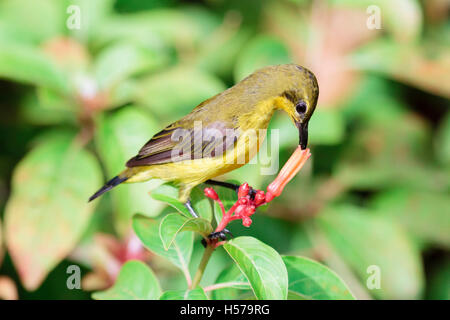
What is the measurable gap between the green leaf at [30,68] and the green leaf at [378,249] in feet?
5.45

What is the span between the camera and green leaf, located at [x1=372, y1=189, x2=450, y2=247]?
119 inches

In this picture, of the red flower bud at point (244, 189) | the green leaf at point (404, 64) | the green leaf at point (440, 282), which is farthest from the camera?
the green leaf at point (440, 282)

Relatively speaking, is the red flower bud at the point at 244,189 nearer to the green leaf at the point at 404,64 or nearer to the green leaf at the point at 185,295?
the green leaf at the point at 185,295

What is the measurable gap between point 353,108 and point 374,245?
1.23 meters

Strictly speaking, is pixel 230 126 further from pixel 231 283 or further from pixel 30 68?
pixel 30 68

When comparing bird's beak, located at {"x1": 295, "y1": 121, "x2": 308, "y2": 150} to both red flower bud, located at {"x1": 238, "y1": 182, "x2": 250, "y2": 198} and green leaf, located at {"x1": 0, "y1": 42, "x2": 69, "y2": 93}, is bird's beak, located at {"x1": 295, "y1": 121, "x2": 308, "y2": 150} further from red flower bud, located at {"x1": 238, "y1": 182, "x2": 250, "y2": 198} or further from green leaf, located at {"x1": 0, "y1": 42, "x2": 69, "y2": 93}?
green leaf, located at {"x1": 0, "y1": 42, "x2": 69, "y2": 93}

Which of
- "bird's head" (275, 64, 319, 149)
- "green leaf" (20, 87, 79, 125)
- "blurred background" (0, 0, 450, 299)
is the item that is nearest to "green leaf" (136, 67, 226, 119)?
"blurred background" (0, 0, 450, 299)

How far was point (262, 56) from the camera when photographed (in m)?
2.93

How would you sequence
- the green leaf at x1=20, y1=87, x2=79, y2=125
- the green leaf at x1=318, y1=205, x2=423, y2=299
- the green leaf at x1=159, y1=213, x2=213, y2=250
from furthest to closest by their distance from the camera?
the green leaf at x1=318, y1=205, x2=423, y2=299
the green leaf at x1=20, y1=87, x2=79, y2=125
the green leaf at x1=159, y1=213, x2=213, y2=250

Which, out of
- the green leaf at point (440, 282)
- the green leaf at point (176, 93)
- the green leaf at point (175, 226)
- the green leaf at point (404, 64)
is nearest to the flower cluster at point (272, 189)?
the green leaf at point (175, 226)

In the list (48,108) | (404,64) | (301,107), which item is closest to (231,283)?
(301,107)

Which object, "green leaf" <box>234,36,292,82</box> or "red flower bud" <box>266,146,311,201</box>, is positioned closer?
"red flower bud" <box>266,146,311,201</box>

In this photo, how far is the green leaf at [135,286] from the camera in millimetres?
1855

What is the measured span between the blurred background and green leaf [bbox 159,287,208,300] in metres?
0.71
